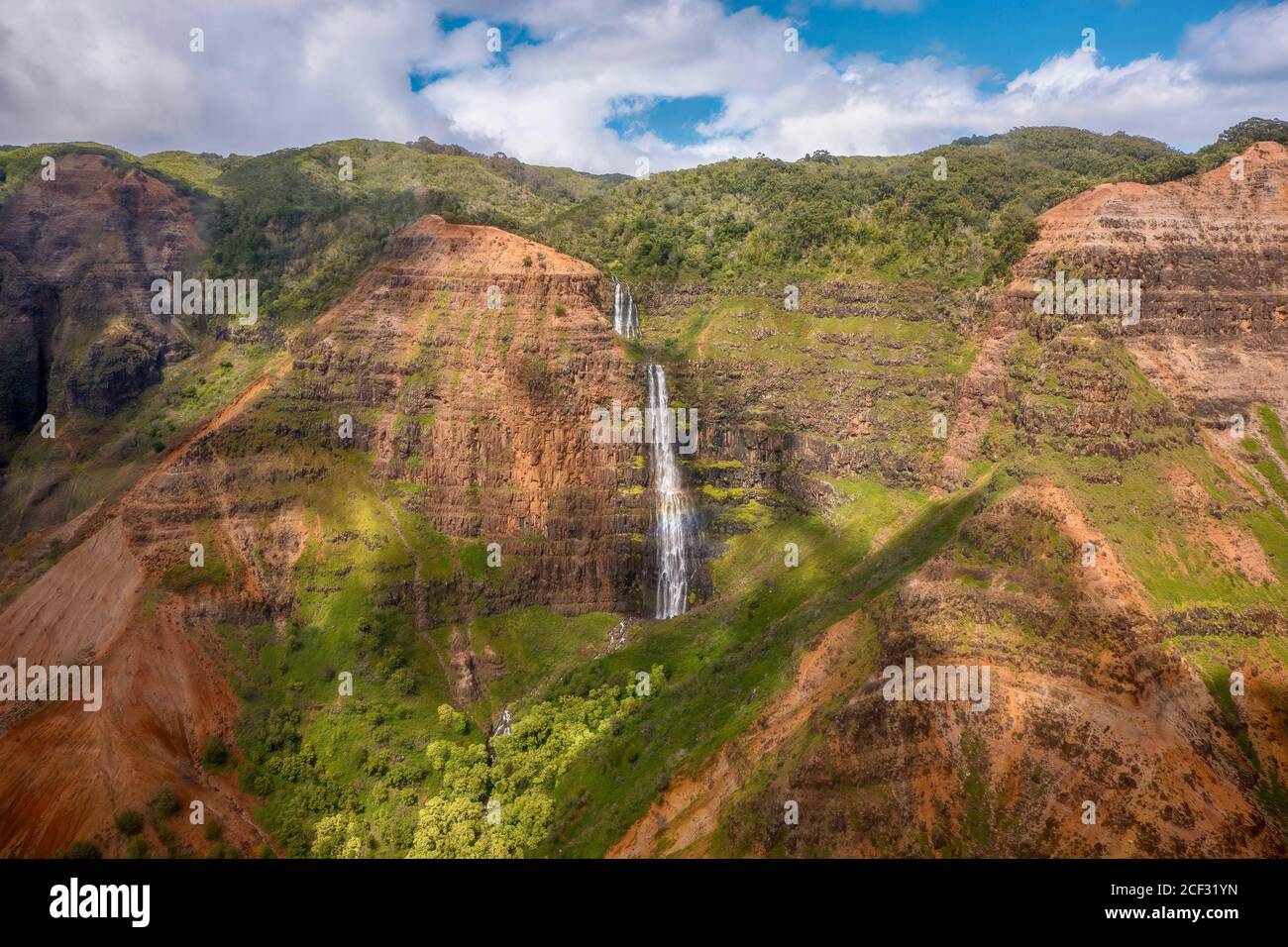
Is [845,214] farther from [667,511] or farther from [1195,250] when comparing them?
[667,511]

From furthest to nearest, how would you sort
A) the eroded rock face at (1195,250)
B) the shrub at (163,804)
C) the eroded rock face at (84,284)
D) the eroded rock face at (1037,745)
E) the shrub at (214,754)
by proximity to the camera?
the eroded rock face at (84,284) < the eroded rock face at (1195,250) < the shrub at (214,754) < the shrub at (163,804) < the eroded rock face at (1037,745)

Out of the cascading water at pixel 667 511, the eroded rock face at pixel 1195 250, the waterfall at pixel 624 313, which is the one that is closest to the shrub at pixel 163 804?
the cascading water at pixel 667 511

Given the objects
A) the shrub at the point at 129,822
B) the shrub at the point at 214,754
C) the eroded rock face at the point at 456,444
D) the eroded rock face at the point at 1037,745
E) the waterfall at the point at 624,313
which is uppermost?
the waterfall at the point at 624,313

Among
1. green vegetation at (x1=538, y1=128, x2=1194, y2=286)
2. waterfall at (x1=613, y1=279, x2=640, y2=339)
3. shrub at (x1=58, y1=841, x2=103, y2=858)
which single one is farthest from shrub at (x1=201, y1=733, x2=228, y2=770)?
green vegetation at (x1=538, y1=128, x2=1194, y2=286)

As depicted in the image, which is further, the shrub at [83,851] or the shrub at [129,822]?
the shrub at [129,822]

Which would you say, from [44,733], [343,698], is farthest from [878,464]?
[44,733]

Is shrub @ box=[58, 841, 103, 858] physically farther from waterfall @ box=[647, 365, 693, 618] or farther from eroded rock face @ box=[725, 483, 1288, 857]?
waterfall @ box=[647, 365, 693, 618]

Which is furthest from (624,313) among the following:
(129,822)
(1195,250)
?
(129,822)

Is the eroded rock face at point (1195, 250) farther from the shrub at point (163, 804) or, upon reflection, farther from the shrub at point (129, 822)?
the shrub at point (129, 822)
